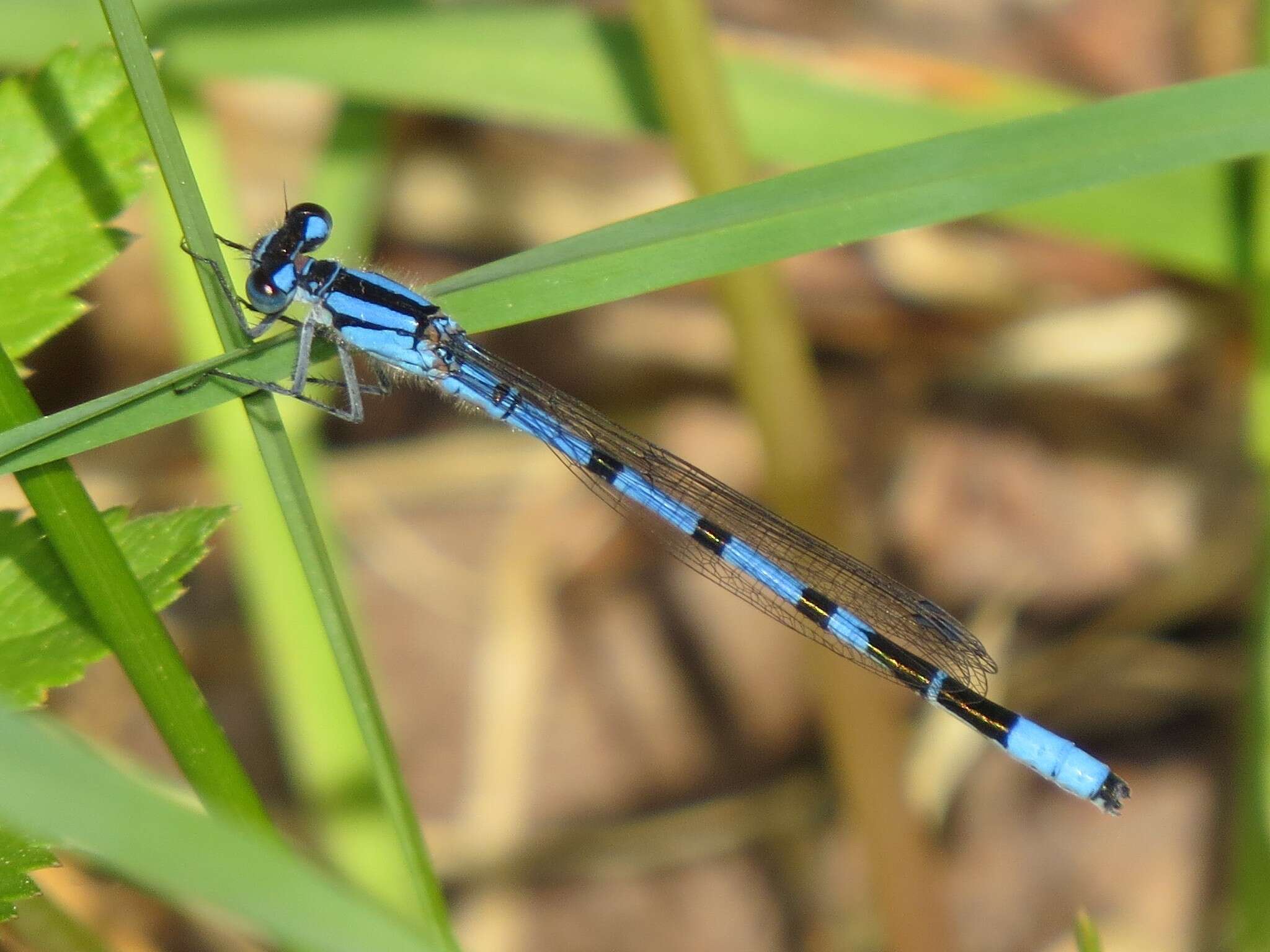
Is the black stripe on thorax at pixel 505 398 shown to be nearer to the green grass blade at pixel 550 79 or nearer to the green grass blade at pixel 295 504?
the green grass blade at pixel 550 79

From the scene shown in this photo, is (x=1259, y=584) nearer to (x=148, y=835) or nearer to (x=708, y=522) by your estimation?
(x=708, y=522)

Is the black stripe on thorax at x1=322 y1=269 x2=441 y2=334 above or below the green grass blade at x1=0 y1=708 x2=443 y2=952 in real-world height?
above

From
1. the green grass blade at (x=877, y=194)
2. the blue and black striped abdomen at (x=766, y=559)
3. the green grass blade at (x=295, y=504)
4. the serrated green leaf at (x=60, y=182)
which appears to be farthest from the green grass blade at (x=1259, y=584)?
the serrated green leaf at (x=60, y=182)

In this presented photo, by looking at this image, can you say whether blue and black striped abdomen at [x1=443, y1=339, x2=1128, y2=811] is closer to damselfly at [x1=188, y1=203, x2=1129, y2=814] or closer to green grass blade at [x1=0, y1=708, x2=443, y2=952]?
damselfly at [x1=188, y1=203, x2=1129, y2=814]

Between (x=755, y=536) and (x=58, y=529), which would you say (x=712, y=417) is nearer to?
(x=755, y=536)

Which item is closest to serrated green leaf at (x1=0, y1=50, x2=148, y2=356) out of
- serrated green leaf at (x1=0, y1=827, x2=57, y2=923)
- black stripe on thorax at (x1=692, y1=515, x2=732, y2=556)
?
serrated green leaf at (x1=0, y1=827, x2=57, y2=923)

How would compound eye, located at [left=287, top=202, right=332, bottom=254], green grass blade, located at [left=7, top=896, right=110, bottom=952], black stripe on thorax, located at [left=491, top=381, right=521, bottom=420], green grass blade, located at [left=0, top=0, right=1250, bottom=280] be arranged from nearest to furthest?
green grass blade, located at [left=7, top=896, right=110, bottom=952]
compound eye, located at [left=287, top=202, right=332, bottom=254]
green grass blade, located at [left=0, top=0, right=1250, bottom=280]
black stripe on thorax, located at [left=491, top=381, right=521, bottom=420]
